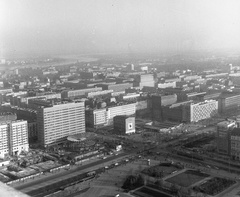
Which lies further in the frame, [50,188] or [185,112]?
[185,112]

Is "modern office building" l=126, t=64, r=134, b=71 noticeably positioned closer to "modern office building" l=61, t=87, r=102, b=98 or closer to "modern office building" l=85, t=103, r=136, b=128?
"modern office building" l=61, t=87, r=102, b=98

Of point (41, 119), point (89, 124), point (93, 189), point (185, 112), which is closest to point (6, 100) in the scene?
point (89, 124)

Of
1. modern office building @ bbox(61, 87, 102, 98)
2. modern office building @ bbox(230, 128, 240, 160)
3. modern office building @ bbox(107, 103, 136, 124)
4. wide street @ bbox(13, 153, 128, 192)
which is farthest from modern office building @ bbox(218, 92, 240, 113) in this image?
wide street @ bbox(13, 153, 128, 192)

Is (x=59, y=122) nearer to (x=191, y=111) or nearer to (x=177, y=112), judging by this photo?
(x=177, y=112)

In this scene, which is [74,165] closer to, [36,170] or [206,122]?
[36,170]

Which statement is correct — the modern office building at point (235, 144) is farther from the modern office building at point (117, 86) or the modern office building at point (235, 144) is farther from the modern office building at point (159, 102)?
the modern office building at point (117, 86)

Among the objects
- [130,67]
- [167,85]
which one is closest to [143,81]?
[167,85]

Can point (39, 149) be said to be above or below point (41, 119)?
below
